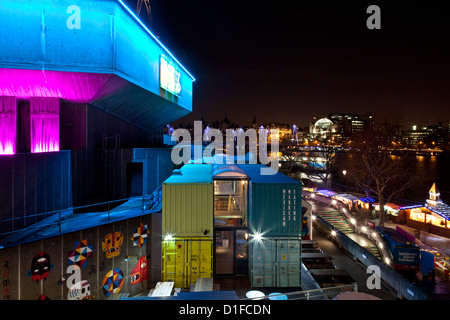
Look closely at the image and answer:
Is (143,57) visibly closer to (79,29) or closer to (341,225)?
(79,29)

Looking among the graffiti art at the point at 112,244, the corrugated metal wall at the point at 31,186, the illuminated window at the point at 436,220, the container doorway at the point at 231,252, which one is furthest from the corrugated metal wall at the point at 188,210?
the illuminated window at the point at 436,220

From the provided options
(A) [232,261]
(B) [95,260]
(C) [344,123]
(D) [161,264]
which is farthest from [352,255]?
(C) [344,123]

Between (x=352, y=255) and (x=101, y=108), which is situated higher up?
(x=101, y=108)

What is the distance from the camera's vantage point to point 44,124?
12.7 m

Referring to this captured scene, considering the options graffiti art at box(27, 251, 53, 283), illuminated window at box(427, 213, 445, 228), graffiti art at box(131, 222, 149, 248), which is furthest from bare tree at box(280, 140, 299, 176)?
graffiti art at box(27, 251, 53, 283)

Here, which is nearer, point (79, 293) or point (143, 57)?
point (79, 293)

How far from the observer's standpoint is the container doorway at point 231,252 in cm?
1209

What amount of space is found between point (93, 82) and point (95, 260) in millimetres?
8671

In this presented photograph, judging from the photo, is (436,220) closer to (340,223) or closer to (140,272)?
(340,223)

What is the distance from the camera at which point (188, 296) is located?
26.1ft

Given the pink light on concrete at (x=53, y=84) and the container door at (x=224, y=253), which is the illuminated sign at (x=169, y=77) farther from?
the container door at (x=224, y=253)

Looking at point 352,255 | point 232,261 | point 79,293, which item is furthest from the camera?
point 352,255

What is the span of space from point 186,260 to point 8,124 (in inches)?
447

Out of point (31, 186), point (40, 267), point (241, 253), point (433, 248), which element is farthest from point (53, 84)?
point (433, 248)
